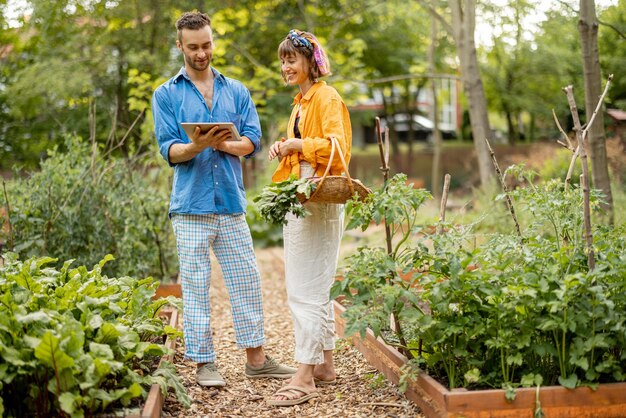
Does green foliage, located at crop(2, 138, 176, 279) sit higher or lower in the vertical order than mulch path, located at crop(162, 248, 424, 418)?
higher

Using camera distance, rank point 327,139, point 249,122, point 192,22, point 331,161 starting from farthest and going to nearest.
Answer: point 249,122 → point 192,22 → point 327,139 → point 331,161

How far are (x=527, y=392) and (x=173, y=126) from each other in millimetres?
2372

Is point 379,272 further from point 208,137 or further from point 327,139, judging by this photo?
point 208,137

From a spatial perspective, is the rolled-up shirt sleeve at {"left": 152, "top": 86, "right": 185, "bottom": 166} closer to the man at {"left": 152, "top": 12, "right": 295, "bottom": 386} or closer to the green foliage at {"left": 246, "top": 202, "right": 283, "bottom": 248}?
the man at {"left": 152, "top": 12, "right": 295, "bottom": 386}

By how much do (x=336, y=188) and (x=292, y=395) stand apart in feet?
3.69

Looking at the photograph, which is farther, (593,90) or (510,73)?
(510,73)

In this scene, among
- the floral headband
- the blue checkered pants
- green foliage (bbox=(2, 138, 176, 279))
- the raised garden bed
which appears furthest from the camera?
green foliage (bbox=(2, 138, 176, 279))

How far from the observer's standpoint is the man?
4.29 metres

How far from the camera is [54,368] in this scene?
3.03 m

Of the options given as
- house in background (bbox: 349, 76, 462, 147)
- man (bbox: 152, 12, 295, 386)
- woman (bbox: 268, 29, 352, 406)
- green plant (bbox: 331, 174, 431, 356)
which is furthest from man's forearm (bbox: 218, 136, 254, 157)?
house in background (bbox: 349, 76, 462, 147)

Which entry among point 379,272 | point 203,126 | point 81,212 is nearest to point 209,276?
point 203,126

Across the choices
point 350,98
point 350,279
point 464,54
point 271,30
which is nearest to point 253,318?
point 350,279

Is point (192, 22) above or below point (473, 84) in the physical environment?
below

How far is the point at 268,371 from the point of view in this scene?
4.53 metres
